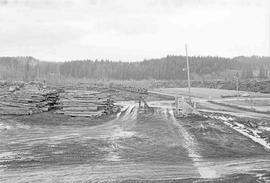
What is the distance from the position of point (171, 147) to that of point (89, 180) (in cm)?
607

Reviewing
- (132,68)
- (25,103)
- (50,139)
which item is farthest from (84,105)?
(132,68)

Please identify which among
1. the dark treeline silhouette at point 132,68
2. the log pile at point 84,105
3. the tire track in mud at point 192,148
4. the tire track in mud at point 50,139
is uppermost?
the dark treeline silhouette at point 132,68

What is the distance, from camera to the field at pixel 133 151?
12227 millimetres

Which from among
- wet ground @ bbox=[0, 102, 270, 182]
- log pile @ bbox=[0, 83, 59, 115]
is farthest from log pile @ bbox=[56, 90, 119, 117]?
wet ground @ bbox=[0, 102, 270, 182]

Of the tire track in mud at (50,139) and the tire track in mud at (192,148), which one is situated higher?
the tire track in mud at (50,139)

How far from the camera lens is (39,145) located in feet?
56.5

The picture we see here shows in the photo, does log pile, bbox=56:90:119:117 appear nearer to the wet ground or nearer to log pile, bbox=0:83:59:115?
log pile, bbox=0:83:59:115

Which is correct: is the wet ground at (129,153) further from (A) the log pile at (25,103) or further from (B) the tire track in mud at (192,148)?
(A) the log pile at (25,103)

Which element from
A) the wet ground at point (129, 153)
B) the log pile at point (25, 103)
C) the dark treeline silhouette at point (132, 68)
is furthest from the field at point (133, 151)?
the dark treeline silhouette at point (132, 68)

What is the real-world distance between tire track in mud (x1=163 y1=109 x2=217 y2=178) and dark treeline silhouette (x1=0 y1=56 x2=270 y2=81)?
118m

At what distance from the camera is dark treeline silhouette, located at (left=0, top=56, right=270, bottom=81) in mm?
147625

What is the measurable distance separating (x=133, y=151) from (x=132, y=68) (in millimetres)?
148327

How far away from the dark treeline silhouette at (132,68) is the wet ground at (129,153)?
120068 millimetres

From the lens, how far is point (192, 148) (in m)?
16.7
